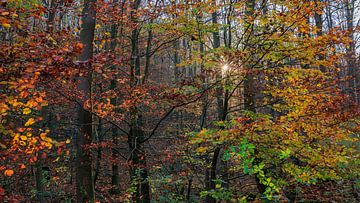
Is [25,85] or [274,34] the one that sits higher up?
[274,34]

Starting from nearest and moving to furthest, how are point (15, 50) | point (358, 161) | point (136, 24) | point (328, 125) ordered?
point (15, 50) < point (358, 161) < point (328, 125) < point (136, 24)

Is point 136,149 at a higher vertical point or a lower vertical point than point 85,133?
lower

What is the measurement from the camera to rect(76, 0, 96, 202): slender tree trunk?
614cm

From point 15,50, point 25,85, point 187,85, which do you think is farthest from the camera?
point 187,85

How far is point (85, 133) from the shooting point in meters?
6.43

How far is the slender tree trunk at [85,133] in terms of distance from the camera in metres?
6.14

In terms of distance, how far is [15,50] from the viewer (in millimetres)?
3754

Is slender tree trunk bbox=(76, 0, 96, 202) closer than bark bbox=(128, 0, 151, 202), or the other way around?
slender tree trunk bbox=(76, 0, 96, 202)

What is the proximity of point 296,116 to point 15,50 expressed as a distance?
5.76 m

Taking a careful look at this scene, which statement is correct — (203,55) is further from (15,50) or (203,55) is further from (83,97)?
(15,50)

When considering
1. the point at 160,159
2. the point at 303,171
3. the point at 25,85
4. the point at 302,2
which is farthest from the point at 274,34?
the point at 25,85

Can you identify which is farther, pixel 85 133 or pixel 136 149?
pixel 136 149

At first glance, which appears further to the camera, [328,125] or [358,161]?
[328,125]

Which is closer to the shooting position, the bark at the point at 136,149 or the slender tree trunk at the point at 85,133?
the slender tree trunk at the point at 85,133
